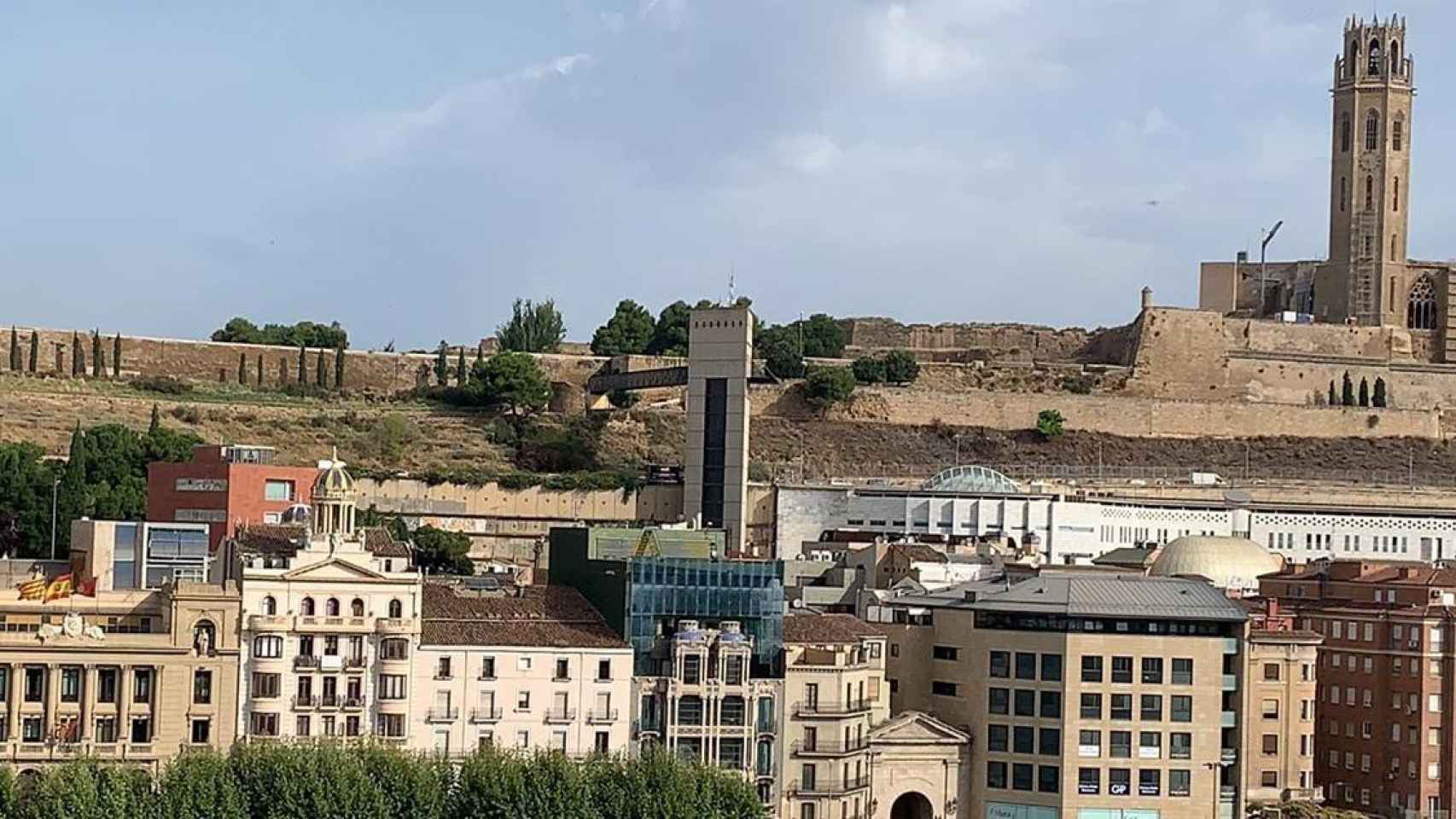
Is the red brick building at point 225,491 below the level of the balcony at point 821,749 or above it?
above

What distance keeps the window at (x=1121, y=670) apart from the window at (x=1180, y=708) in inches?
53.7

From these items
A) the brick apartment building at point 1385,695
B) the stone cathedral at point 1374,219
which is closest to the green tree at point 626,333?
the stone cathedral at point 1374,219

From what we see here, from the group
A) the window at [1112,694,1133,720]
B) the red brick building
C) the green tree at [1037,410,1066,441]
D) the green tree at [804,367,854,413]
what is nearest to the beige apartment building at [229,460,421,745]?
the red brick building

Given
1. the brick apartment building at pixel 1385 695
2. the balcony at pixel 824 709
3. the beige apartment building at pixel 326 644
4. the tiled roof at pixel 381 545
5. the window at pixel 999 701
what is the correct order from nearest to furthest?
the beige apartment building at pixel 326 644 < the balcony at pixel 824 709 < the tiled roof at pixel 381 545 < the window at pixel 999 701 < the brick apartment building at pixel 1385 695

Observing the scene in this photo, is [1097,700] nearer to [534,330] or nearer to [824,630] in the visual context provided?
[824,630]

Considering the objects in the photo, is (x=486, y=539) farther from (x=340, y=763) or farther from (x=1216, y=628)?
(x=340, y=763)

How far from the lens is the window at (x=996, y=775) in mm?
76188

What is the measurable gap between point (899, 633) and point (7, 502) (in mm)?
A: 33611

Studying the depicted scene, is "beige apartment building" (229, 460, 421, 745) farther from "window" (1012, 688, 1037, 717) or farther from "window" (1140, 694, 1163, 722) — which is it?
"window" (1140, 694, 1163, 722)

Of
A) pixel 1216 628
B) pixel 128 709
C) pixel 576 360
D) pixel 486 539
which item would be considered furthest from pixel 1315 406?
pixel 128 709

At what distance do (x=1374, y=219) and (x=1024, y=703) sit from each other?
77.6 meters

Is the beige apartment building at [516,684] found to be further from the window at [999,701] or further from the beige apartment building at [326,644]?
the window at [999,701]

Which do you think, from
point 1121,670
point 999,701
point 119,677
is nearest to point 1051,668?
point 999,701

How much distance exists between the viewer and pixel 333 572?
6888cm
